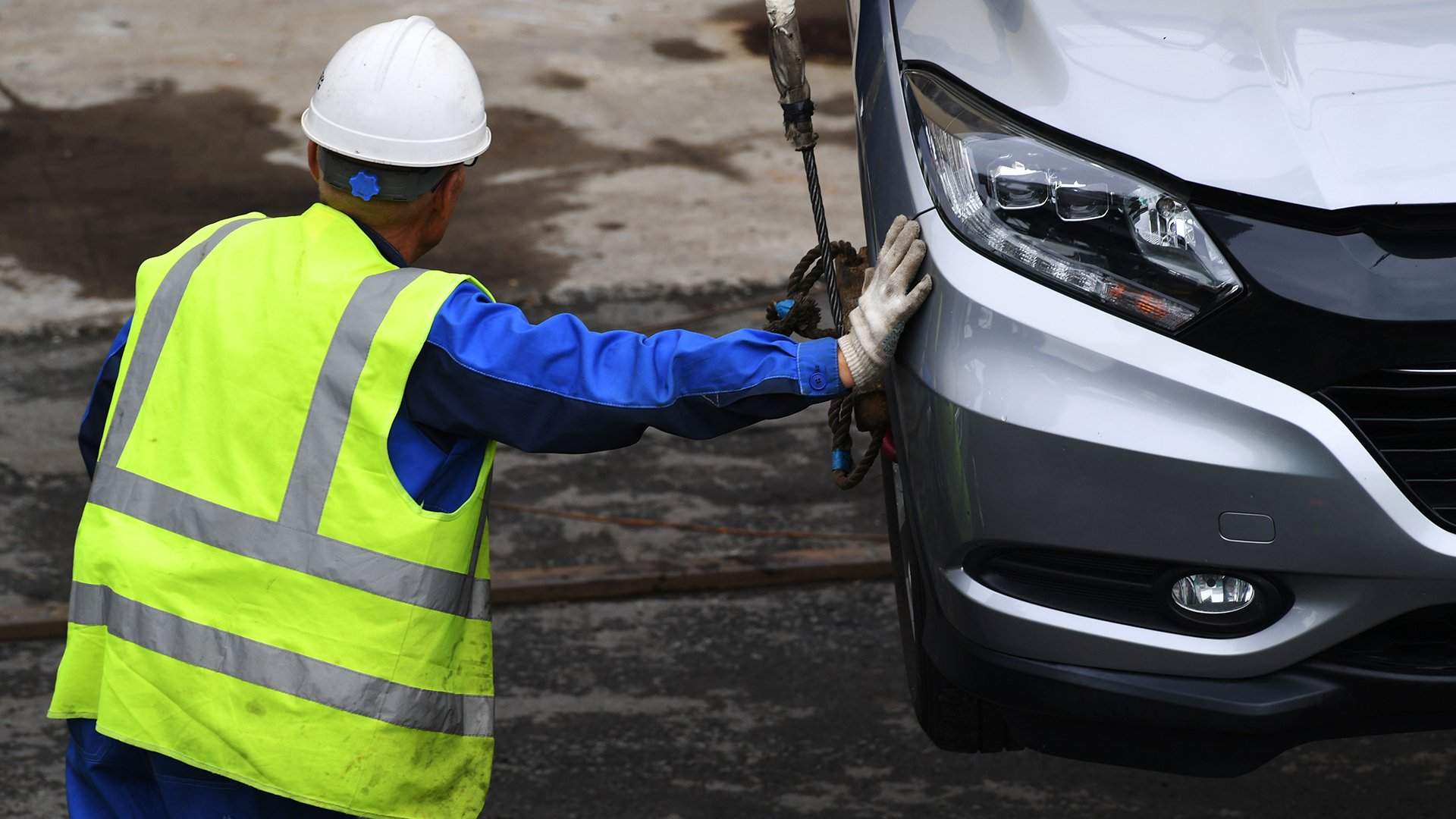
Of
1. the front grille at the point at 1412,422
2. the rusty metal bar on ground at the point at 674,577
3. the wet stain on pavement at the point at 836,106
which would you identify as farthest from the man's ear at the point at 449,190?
the wet stain on pavement at the point at 836,106

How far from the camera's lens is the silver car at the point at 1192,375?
2145 millimetres

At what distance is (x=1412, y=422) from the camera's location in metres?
2.16

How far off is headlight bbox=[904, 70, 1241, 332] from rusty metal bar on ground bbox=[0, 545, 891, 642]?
1.83 meters

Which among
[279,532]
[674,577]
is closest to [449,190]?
[279,532]

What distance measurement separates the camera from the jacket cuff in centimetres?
238

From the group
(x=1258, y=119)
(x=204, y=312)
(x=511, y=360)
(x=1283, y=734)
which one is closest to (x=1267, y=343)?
(x=1258, y=119)

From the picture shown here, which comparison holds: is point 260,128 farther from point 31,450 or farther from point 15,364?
point 31,450

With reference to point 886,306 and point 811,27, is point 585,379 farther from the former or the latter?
point 811,27

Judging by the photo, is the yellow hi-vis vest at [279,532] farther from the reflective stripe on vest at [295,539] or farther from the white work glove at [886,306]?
the white work glove at [886,306]

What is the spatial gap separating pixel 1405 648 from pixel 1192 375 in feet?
1.72

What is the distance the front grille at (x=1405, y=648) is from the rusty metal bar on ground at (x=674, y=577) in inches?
75.2

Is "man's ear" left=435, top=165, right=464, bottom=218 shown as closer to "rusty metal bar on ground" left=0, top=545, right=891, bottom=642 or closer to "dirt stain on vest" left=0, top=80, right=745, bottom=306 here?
"rusty metal bar on ground" left=0, top=545, right=891, bottom=642

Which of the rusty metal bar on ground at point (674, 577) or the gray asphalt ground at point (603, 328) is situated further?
the rusty metal bar on ground at point (674, 577)

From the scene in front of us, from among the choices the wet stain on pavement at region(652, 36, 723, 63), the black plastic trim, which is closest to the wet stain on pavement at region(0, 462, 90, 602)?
the black plastic trim
